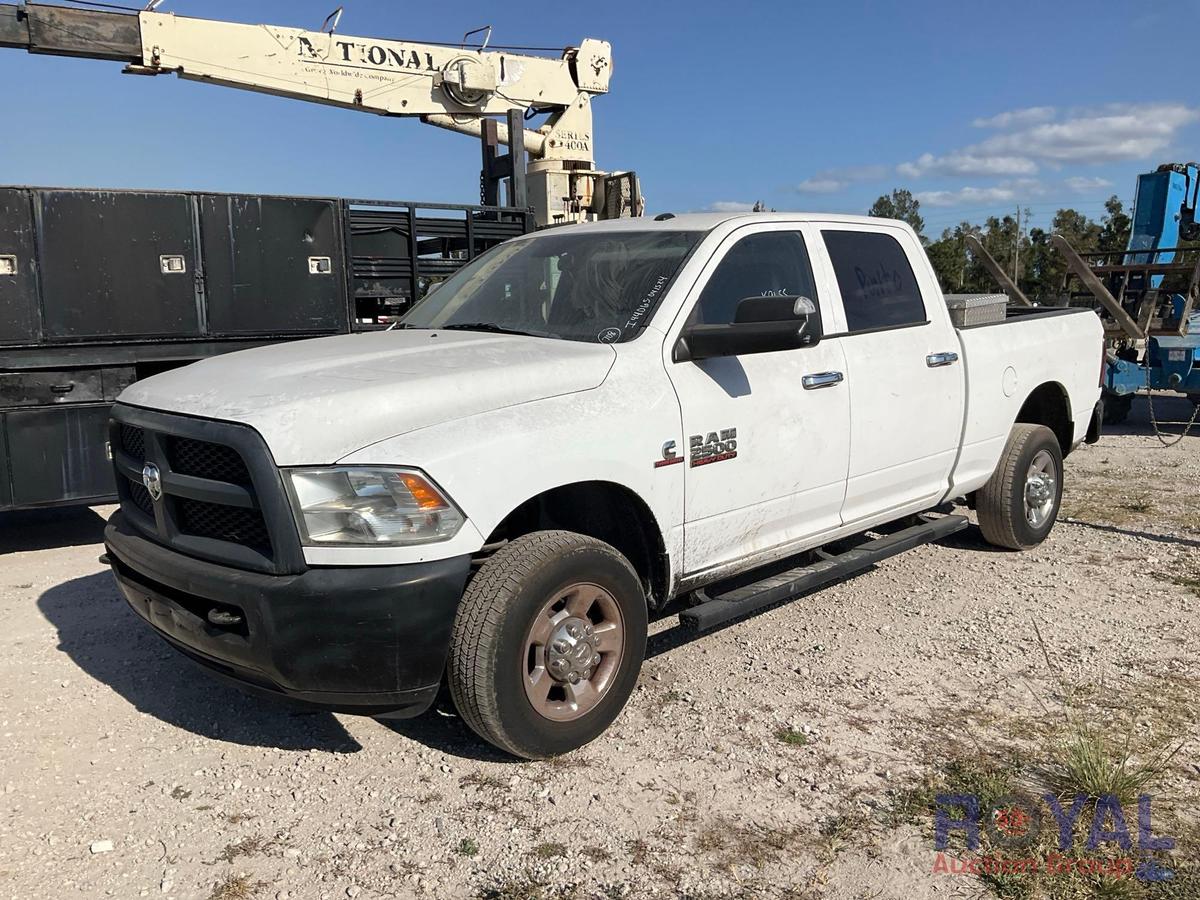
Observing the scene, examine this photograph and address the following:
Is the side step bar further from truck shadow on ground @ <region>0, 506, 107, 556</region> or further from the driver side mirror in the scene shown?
truck shadow on ground @ <region>0, 506, 107, 556</region>

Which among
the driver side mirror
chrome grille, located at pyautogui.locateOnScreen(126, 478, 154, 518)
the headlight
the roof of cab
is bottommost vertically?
chrome grille, located at pyautogui.locateOnScreen(126, 478, 154, 518)

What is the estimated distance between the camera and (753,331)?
3.79 metres

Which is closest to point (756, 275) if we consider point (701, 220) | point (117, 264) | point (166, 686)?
point (701, 220)

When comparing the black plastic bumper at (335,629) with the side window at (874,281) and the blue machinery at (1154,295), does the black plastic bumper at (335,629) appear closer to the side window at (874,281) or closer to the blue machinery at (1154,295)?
the side window at (874,281)

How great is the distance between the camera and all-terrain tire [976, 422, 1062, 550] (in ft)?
19.9

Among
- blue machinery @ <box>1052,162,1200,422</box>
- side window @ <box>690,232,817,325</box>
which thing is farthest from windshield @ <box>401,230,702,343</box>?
blue machinery @ <box>1052,162,1200,422</box>

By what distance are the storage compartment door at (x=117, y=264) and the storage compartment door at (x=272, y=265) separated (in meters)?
0.18

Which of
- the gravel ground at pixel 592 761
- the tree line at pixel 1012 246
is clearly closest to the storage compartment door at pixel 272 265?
the gravel ground at pixel 592 761

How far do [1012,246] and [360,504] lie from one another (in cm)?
5314

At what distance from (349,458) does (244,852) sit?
1.30m

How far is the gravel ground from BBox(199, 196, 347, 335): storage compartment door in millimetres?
2522

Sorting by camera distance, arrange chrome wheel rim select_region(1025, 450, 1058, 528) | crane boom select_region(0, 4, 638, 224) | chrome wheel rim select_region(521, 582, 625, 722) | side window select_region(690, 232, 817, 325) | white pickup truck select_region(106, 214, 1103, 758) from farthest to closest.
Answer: crane boom select_region(0, 4, 638, 224) < chrome wheel rim select_region(1025, 450, 1058, 528) < side window select_region(690, 232, 817, 325) < chrome wheel rim select_region(521, 582, 625, 722) < white pickup truck select_region(106, 214, 1103, 758)

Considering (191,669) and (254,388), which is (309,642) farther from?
(191,669)

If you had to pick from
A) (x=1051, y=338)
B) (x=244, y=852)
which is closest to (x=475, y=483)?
(x=244, y=852)
